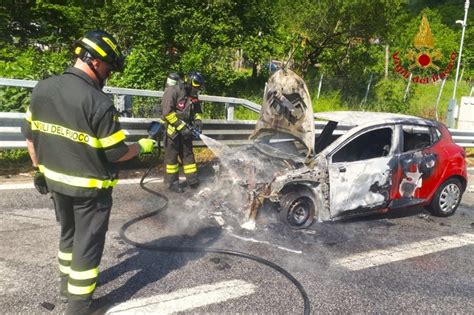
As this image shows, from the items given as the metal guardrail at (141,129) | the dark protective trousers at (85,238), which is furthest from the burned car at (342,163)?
the dark protective trousers at (85,238)

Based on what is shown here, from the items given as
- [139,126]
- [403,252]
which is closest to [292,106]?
[403,252]

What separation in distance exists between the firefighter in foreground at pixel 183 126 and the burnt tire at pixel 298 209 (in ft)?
6.75

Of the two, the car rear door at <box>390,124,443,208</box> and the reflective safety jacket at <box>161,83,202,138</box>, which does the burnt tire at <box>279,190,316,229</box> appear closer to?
the car rear door at <box>390,124,443,208</box>

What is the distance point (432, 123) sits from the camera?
6.46 m

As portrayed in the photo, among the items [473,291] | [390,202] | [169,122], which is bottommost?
[473,291]

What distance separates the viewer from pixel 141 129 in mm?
7773

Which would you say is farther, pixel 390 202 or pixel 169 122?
pixel 169 122

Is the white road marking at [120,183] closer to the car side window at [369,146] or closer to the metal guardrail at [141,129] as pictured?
the metal guardrail at [141,129]

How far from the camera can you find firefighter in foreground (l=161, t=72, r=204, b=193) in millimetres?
6758

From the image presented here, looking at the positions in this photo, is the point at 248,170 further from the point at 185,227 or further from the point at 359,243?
the point at 359,243

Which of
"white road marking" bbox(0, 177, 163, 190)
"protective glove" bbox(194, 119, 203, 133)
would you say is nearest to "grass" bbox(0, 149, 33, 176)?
"white road marking" bbox(0, 177, 163, 190)

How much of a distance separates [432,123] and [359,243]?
2.38m

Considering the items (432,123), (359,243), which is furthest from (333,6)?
(359,243)

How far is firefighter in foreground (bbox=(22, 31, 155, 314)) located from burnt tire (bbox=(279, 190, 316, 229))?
2.49 metres
